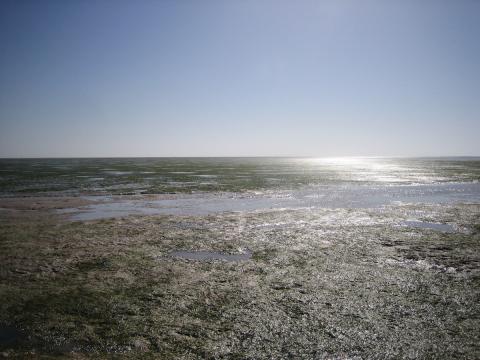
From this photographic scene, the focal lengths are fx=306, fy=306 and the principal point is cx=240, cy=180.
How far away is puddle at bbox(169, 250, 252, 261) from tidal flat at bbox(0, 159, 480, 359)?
0.08m

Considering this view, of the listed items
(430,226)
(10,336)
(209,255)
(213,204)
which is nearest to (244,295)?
(209,255)

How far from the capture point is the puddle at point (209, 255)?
41.3 ft

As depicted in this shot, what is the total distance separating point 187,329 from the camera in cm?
705

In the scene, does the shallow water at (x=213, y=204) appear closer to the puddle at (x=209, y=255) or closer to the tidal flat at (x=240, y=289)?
the tidal flat at (x=240, y=289)

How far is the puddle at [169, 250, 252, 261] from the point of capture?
41.3 feet

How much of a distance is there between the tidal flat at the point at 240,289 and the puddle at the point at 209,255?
8 centimetres

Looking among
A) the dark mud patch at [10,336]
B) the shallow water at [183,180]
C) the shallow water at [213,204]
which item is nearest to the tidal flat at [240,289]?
the dark mud patch at [10,336]

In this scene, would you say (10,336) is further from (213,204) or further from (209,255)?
(213,204)

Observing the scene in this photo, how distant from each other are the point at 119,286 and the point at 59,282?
2065 mm

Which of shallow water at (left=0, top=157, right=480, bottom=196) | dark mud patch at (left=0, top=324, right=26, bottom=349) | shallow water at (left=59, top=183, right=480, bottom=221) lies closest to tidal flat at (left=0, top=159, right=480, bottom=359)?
dark mud patch at (left=0, top=324, right=26, bottom=349)

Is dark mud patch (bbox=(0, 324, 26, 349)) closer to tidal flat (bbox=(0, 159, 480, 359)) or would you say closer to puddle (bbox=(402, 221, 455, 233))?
tidal flat (bbox=(0, 159, 480, 359))

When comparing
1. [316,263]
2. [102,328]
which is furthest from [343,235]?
[102,328]

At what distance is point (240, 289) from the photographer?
9.34 metres

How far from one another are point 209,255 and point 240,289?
393cm
